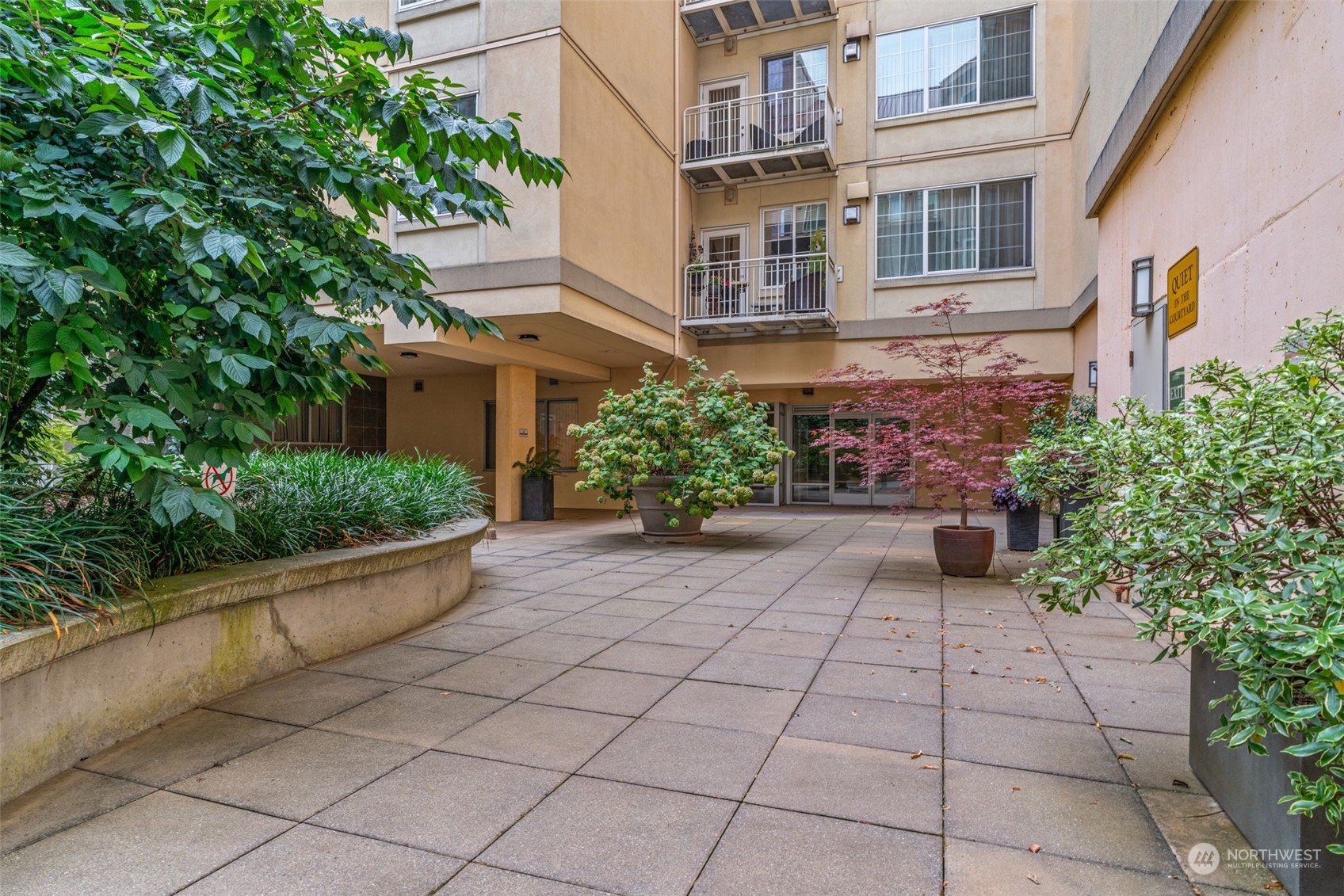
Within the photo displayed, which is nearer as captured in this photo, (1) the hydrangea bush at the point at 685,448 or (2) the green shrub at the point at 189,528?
(2) the green shrub at the point at 189,528

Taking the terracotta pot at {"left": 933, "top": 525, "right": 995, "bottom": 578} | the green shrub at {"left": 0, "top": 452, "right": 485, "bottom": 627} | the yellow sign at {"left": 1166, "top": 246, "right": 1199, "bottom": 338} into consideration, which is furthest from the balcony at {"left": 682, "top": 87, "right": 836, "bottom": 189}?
the green shrub at {"left": 0, "top": 452, "right": 485, "bottom": 627}

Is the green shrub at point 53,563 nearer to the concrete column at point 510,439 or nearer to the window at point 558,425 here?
the concrete column at point 510,439

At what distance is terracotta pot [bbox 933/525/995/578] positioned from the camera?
20.7ft

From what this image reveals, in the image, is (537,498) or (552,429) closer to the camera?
(537,498)

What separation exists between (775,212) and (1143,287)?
30.4ft

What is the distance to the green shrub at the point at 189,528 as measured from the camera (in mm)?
2674

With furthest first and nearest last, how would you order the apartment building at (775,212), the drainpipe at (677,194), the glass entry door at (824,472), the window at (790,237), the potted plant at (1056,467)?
the glass entry door at (824,472) → the window at (790,237) → the drainpipe at (677,194) → the apartment building at (775,212) → the potted plant at (1056,467)

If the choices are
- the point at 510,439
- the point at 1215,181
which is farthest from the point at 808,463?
the point at 1215,181

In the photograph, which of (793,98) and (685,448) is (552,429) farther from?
(793,98)

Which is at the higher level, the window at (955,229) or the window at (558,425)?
the window at (955,229)

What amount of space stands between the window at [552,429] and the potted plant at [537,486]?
91.9 inches

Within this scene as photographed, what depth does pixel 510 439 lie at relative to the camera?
11594mm

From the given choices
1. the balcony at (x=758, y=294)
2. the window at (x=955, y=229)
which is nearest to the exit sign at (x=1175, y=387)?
the balcony at (x=758, y=294)

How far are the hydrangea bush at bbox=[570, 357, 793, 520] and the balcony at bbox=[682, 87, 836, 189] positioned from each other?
572cm
